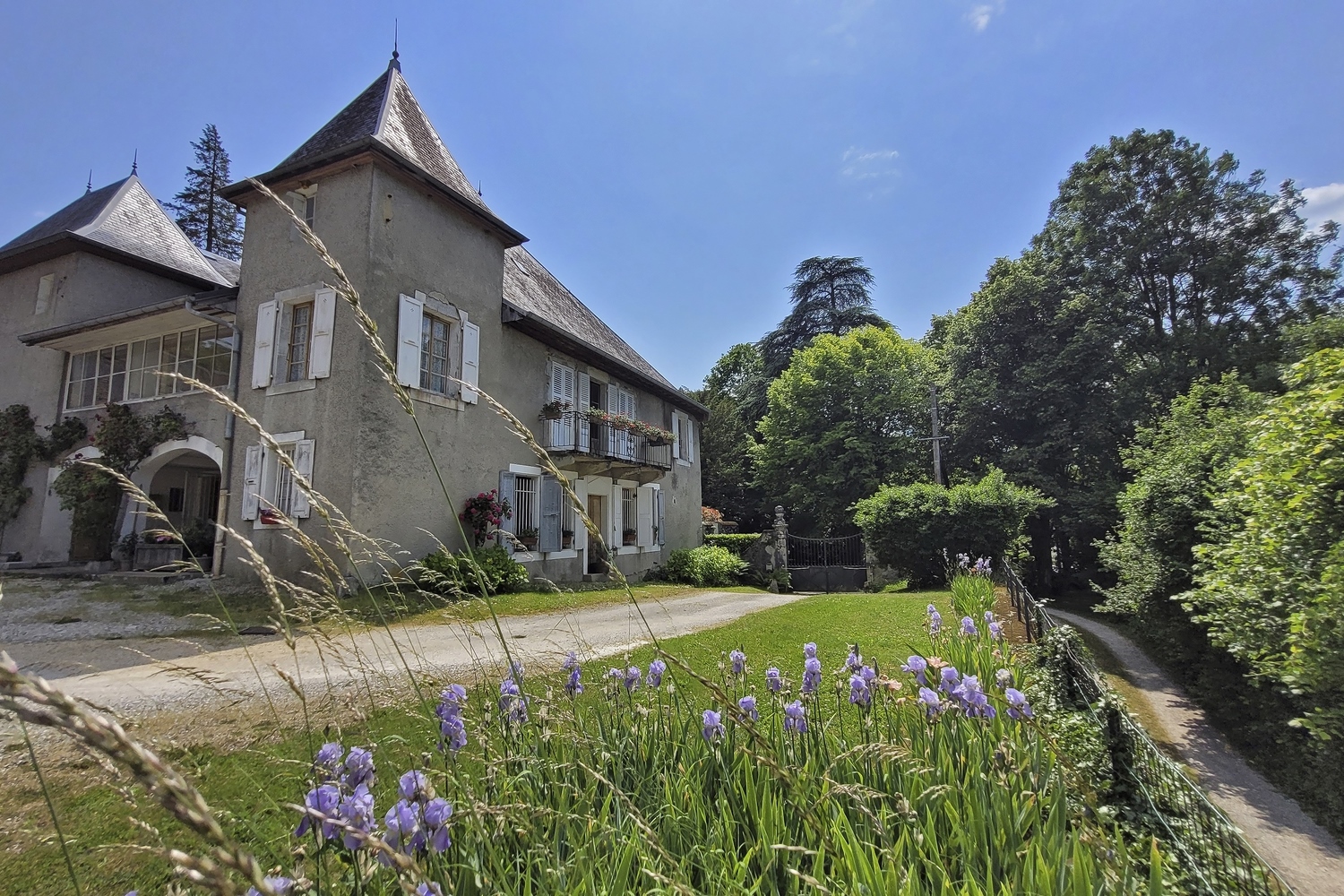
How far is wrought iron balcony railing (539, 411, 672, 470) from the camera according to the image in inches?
561

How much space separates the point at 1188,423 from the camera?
9461 mm

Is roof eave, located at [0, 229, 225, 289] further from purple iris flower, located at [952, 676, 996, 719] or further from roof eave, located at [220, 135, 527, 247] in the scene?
purple iris flower, located at [952, 676, 996, 719]

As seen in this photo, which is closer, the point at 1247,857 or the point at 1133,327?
the point at 1247,857

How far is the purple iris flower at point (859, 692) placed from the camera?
219 centimetres

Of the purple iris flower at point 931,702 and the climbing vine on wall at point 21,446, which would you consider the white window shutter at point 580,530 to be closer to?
the climbing vine on wall at point 21,446

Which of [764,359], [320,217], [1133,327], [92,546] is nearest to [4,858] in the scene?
[320,217]

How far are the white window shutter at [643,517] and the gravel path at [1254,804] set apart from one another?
11.8m

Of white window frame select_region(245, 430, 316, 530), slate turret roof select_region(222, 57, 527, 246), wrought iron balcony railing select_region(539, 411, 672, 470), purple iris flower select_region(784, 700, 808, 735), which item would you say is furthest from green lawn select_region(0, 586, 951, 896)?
slate turret roof select_region(222, 57, 527, 246)

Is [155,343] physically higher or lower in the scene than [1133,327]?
lower

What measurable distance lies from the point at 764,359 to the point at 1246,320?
19833 millimetres

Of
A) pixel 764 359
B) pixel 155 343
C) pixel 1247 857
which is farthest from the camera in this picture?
pixel 764 359

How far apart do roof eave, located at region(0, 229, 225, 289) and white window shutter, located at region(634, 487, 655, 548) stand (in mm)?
11153

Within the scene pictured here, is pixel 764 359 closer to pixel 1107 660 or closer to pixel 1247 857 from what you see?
pixel 1107 660

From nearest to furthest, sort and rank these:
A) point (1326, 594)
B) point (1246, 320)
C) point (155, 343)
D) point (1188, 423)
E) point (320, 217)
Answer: point (1326, 594) < point (1188, 423) < point (320, 217) < point (155, 343) < point (1246, 320)
